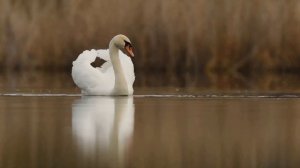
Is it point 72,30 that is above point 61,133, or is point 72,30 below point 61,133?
above

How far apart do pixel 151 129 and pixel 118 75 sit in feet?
14.3

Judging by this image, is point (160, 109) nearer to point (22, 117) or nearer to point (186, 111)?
point (186, 111)

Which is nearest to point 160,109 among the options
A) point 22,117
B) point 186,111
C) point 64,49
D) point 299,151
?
point 186,111

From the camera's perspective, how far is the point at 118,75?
13.3 meters

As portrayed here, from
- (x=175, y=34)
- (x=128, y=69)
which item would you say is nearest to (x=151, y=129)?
(x=128, y=69)

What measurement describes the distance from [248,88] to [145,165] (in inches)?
305

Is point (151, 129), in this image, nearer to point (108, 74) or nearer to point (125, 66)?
point (108, 74)

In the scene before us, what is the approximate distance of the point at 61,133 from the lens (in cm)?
876

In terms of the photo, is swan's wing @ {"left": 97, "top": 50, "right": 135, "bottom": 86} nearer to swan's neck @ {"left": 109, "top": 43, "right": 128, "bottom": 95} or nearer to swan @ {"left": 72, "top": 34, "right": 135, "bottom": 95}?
swan @ {"left": 72, "top": 34, "right": 135, "bottom": 95}

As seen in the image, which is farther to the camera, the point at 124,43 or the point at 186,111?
the point at 124,43

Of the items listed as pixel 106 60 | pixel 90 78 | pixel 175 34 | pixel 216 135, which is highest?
pixel 175 34

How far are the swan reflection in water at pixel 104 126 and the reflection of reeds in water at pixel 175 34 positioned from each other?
16.3ft

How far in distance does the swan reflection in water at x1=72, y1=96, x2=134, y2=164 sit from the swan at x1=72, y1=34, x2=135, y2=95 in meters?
0.37

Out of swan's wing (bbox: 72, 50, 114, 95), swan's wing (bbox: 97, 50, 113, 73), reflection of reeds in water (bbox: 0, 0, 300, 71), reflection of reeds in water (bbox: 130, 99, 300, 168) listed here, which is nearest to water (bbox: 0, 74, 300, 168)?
reflection of reeds in water (bbox: 130, 99, 300, 168)
